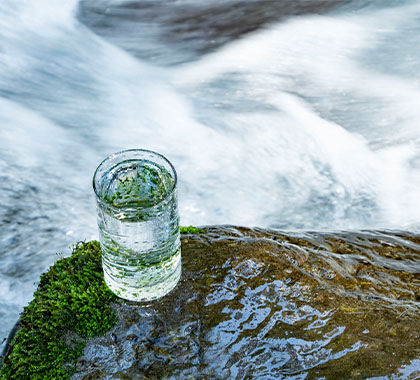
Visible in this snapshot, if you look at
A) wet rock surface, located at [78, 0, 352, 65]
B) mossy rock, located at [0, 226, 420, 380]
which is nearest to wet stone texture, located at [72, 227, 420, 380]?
mossy rock, located at [0, 226, 420, 380]

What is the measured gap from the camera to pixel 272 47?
9.00 m

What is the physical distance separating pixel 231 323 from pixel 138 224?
29.7 inches

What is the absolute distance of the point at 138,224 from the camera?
117 inches

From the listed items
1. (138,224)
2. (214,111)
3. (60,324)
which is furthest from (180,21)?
(60,324)

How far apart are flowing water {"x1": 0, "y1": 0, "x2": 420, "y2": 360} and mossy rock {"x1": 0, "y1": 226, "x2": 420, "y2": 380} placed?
2.25 metres

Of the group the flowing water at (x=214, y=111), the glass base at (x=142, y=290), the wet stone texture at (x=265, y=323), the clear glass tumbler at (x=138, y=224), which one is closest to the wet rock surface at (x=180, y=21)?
the flowing water at (x=214, y=111)

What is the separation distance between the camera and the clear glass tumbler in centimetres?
297

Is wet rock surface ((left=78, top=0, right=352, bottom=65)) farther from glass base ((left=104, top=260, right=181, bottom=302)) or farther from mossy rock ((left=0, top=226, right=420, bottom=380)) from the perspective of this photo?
glass base ((left=104, top=260, right=181, bottom=302))

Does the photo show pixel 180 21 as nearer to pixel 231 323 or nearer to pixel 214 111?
pixel 214 111

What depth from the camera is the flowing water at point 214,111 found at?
6.29 m

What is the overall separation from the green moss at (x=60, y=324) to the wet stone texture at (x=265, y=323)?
3.1 inches

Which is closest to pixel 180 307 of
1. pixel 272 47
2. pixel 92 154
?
pixel 92 154

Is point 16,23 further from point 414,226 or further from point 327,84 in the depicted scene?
point 414,226

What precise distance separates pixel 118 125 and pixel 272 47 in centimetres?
310
